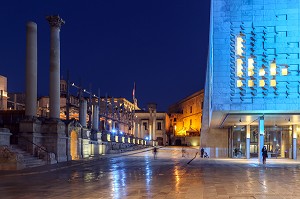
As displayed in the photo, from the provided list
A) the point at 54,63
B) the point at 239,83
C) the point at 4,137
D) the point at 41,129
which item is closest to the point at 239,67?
the point at 239,83

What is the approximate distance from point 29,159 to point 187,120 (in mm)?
109055

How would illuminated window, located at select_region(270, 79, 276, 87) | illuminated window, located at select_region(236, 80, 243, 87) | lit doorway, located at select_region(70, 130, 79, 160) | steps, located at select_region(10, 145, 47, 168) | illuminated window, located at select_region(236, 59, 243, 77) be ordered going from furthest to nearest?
1. lit doorway, located at select_region(70, 130, 79, 160)
2. illuminated window, located at select_region(236, 80, 243, 87)
3. illuminated window, located at select_region(236, 59, 243, 77)
4. illuminated window, located at select_region(270, 79, 276, 87)
5. steps, located at select_region(10, 145, 47, 168)

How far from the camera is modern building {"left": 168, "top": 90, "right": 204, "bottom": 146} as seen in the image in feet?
413

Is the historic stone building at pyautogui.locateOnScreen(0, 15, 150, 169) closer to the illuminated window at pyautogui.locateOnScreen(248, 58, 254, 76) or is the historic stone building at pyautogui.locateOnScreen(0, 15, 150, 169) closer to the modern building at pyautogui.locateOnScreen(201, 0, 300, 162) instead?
the modern building at pyautogui.locateOnScreen(201, 0, 300, 162)

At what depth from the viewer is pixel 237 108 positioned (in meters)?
39.2

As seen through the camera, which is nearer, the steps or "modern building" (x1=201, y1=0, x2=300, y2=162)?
the steps

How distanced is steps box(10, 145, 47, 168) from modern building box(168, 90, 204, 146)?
9090 cm

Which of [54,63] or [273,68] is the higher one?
[54,63]

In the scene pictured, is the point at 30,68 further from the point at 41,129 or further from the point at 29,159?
the point at 29,159

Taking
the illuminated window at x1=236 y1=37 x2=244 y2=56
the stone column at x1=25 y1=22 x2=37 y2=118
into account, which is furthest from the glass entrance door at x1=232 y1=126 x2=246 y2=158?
the stone column at x1=25 y1=22 x2=37 y2=118

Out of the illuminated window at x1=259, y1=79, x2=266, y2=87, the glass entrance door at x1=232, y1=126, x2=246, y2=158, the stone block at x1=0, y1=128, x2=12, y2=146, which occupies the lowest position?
the glass entrance door at x1=232, y1=126, x2=246, y2=158

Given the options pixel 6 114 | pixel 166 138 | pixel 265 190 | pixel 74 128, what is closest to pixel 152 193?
pixel 265 190

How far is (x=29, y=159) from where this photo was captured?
31531 millimetres

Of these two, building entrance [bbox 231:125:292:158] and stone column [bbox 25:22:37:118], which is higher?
stone column [bbox 25:22:37:118]
